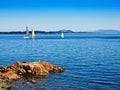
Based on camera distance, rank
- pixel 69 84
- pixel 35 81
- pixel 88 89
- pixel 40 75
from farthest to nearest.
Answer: pixel 40 75 → pixel 35 81 → pixel 69 84 → pixel 88 89

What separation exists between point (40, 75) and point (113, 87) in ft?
44.6

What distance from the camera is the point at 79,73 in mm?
44375

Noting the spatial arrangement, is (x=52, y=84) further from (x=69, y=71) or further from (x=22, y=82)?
(x=69, y=71)

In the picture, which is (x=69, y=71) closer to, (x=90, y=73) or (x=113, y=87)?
(x=90, y=73)

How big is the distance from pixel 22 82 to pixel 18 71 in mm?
6590

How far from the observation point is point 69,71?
46375mm

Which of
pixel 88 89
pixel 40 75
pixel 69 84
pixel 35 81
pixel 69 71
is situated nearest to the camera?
pixel 88 89

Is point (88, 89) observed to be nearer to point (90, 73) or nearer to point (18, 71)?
point (90, 73)

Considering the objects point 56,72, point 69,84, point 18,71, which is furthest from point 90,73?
point 18,71

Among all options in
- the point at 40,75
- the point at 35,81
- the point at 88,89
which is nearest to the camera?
the point at 88,89

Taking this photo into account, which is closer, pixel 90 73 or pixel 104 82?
pixel 104 82

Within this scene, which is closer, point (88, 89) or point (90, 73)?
point (88, 89)

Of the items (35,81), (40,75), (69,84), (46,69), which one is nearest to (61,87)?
(69,84)

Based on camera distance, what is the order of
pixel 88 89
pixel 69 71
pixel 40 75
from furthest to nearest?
pixel 69 71, pixel 40 75, pixel 88 89
